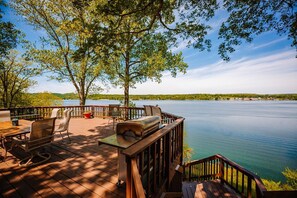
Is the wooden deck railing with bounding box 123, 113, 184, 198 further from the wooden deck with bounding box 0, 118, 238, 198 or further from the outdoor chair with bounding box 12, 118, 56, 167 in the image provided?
the outdoor chair with bounding box 12, 118, 56, 167

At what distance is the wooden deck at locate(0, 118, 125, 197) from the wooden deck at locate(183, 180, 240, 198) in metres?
2.97

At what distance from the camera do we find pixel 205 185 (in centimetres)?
463

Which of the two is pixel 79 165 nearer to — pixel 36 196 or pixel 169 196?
pixel 36 196

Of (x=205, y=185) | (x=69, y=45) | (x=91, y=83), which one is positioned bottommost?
(x=205, y=185)

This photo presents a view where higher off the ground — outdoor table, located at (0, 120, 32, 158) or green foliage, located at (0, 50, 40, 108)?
green foliage, located at (0, 50, 40, 108)

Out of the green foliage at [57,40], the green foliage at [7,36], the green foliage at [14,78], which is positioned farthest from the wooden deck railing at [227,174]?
the green foliage at [14,78]

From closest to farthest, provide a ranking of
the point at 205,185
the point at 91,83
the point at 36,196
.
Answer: the point at 36,196 → the point at 205,185 → the point at 91,83

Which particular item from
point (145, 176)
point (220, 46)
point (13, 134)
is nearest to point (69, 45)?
point (13, 134)

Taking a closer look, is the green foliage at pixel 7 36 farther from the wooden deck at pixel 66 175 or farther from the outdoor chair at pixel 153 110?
the outdoor chair at pixel 153 110

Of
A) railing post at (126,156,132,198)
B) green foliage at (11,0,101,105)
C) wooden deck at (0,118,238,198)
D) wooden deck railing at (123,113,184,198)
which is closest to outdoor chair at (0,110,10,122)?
wooden deck at (0,118,238,198)

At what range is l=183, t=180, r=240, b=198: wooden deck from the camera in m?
4.03

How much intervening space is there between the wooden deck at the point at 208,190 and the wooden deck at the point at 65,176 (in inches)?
117

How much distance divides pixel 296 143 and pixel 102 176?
105ft

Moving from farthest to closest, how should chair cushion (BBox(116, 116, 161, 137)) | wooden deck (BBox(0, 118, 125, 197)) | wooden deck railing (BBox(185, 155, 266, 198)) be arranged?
wooden deck railing (BBox(185, 155, 266, 198)), wooden deck (BBox(0, 118, 125, 197)), chair cushion (BBox(116, 116, 161, 137))
